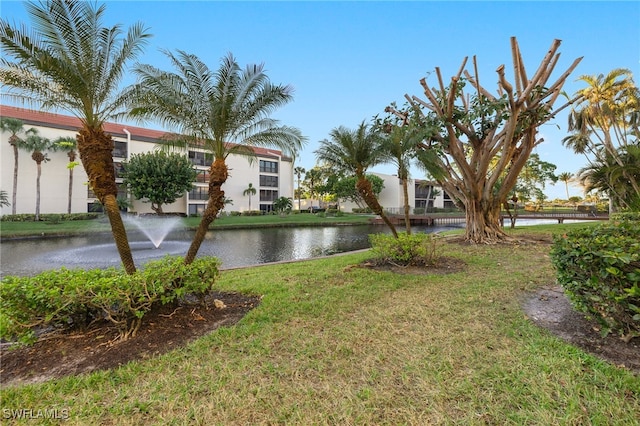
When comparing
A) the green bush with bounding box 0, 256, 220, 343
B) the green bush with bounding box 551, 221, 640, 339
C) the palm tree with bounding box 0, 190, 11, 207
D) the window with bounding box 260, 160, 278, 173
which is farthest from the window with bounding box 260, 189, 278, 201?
Answer: the green bush with bounding box 551, 221, 640, 339

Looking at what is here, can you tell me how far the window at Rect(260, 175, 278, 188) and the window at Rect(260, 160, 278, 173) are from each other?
1.03m

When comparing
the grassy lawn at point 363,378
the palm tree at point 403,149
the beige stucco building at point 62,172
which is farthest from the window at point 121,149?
the grassy lawn at point 363,378

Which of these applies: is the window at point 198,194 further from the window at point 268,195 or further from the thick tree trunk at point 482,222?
the thick tree trunk at point 482,222

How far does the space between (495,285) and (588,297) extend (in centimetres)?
257

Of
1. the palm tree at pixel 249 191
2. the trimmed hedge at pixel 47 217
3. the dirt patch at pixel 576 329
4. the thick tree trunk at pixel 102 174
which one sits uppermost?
the palm tree at pixel 249 191

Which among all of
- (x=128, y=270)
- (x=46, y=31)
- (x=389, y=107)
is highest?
(x=389, y=107)

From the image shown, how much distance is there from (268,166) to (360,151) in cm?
3997

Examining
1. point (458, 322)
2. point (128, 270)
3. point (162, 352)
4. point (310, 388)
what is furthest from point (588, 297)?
point (128, 270)

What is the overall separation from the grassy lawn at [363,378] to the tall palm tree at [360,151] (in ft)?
21.8

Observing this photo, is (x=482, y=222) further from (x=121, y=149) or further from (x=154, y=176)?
(x=121, y=149)

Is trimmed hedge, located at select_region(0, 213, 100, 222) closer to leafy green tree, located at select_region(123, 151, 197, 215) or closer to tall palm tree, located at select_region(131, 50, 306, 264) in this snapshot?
leafy green tree, located at select_region(123, 151, 197, 215)

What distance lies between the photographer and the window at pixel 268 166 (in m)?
47.8

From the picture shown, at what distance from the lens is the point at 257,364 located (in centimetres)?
290

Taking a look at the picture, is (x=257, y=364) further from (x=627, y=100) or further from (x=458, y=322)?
(x=627, y=100)
